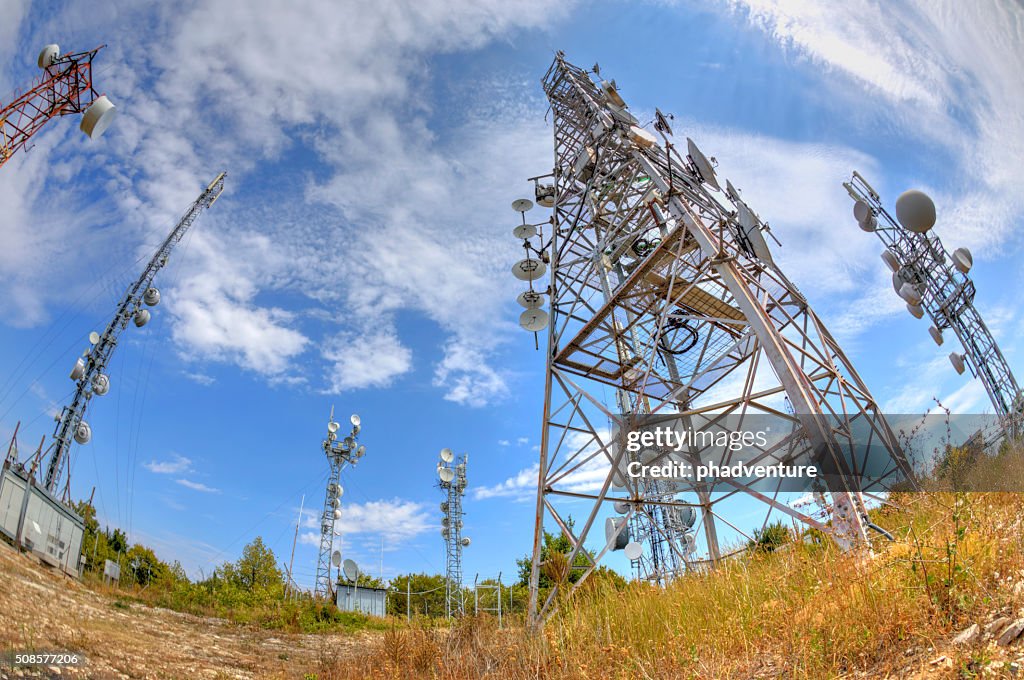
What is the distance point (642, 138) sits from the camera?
8898 mm

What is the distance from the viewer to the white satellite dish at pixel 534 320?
1054cm

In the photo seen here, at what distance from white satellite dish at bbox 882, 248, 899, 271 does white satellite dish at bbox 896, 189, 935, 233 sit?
30.6 ft

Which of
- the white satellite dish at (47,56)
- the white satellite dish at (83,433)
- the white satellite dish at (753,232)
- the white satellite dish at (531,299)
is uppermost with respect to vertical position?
the white satellite dish at (47,56)

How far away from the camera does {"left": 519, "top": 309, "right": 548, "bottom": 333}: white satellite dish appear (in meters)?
10.5

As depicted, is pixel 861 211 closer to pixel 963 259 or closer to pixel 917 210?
pixel 963 259

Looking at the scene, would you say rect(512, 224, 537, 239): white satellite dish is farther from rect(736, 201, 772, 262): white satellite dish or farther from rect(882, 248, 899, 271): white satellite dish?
rect(882, 248, 899, 271): white satellite dish

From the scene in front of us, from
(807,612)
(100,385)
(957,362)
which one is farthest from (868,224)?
(100,385)

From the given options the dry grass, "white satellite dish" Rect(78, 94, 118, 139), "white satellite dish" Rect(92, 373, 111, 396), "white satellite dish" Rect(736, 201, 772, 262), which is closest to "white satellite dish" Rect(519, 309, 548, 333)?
"white satellite dish" Rect(736, 201, 772, 262)

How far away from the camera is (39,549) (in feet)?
54.3

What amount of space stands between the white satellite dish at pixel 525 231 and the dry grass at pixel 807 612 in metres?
7.94

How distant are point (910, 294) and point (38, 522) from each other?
30075mm

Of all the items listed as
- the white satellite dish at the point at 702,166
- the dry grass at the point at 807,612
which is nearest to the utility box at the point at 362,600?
the dry grass at the point at 807,612

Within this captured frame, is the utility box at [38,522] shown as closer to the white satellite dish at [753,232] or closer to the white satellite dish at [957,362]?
the white satellite dish at [753,232]

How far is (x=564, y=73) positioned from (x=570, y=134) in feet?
7.93
